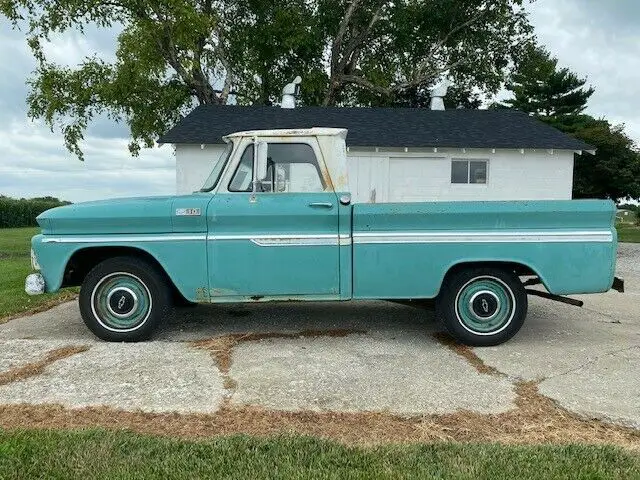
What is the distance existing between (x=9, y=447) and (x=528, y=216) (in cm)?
453

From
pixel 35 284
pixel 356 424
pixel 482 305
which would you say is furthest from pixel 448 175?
pixel 356 424

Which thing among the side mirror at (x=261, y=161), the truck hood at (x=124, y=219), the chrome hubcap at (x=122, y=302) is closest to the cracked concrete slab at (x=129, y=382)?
the chrome hubcap at (x=122, y=302)

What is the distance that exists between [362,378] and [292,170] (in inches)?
84.3

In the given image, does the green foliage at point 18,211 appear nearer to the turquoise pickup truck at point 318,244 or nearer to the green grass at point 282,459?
the turquoise pickup truck at point 318,244

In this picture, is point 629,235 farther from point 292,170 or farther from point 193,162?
point 292,170

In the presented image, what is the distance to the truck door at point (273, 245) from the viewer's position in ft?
17.8

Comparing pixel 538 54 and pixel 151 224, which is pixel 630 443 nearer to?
pixel 151 224

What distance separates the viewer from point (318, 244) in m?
5.42

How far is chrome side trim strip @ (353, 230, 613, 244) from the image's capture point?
5383 millimetres

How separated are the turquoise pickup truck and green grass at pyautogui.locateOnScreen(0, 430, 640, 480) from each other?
2.21 m

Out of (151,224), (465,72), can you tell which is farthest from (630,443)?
(465,72)

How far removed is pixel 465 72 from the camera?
83.9ft

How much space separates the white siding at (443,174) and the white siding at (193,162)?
26mm

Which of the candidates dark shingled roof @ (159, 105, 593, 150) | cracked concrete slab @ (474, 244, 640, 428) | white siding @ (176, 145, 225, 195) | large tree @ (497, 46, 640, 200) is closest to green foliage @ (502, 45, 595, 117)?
large tree @ (497, 46, 640, 200)
